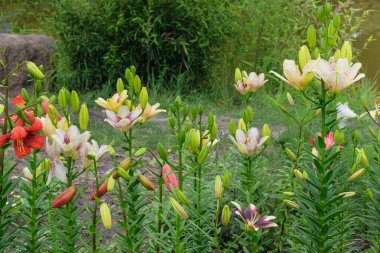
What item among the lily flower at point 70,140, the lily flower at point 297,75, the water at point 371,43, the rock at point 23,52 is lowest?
the water at point 371,43

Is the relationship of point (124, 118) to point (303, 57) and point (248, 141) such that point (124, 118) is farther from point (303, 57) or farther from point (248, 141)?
point (303, 57)

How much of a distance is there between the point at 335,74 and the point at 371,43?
808 cm

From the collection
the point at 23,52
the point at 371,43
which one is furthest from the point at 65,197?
the point at 371,43

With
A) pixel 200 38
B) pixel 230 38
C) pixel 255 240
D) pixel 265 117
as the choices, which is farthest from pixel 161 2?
pixel 255 240

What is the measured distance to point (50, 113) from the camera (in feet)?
5.25

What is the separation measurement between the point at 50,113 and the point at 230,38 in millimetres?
5059

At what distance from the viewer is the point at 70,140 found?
1519 mm

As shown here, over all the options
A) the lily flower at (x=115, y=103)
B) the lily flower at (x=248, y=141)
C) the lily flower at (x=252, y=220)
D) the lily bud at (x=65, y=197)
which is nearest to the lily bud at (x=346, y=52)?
the lily flower at (x=248, y=141)

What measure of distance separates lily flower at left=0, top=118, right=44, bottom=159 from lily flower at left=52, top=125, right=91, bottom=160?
0.07 m

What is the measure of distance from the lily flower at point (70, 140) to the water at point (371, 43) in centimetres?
583

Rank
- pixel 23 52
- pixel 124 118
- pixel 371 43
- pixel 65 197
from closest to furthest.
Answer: pixel 65 197
pixel 124 118
pixel 23 52
pixel 371 43

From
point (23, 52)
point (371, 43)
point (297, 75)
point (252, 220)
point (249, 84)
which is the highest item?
point (297, 75)

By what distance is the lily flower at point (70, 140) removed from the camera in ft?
4.92

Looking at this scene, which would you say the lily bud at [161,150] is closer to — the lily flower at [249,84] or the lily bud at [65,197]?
the lily bud at [65,197]
